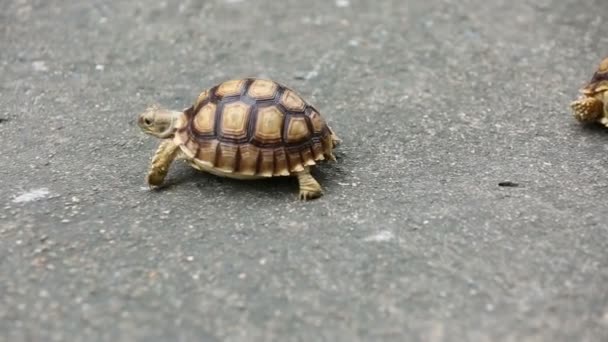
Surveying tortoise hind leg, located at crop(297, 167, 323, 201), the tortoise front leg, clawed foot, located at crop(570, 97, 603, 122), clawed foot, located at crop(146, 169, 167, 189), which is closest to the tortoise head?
the tortoise front leg

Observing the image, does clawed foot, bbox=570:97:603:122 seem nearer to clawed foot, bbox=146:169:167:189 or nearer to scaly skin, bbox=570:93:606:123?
scaly skin, bbox=570:93:606:123

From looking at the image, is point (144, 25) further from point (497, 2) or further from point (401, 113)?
point (497, 2)

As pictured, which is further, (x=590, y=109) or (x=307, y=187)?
(x=590, y=109)

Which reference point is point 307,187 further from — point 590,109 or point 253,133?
point 590,109

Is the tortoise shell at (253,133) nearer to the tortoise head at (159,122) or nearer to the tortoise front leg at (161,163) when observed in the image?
the tortoise front leg at (161,163)

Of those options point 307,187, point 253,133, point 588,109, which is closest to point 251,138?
point 253,133
